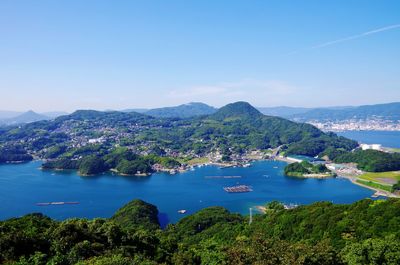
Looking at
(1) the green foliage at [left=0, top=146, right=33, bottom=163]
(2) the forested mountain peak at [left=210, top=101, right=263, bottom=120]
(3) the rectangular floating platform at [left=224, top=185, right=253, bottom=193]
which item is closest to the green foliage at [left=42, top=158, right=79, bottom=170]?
(1) the green foliage at [left=0, top=146, right=33, bottom=163]

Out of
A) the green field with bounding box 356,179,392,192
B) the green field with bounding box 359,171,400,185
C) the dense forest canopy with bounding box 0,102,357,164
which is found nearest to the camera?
the green field with bounding box 356,179,392,192

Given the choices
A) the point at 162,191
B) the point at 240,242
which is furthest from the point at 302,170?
the point at 240,242

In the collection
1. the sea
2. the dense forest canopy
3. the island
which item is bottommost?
the sea

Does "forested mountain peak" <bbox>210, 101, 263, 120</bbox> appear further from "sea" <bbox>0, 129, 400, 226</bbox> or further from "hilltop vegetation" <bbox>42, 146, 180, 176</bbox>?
"sea" <bbox>0, 129, 400, 226</bbox>

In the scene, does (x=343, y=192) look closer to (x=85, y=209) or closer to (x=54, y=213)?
(x=85, y=209)

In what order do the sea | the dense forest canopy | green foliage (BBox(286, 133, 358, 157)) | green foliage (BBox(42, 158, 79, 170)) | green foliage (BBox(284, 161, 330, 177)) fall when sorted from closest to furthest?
the sea → green foliage (BBox(284, 161, 330, 177)) → green foliage (BBox(42, 158, 79, 170)) → green foliage (BBox(286, 133, 358, 157)) → the dense forest canopy

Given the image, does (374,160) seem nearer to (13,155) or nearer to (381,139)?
(381,139)
